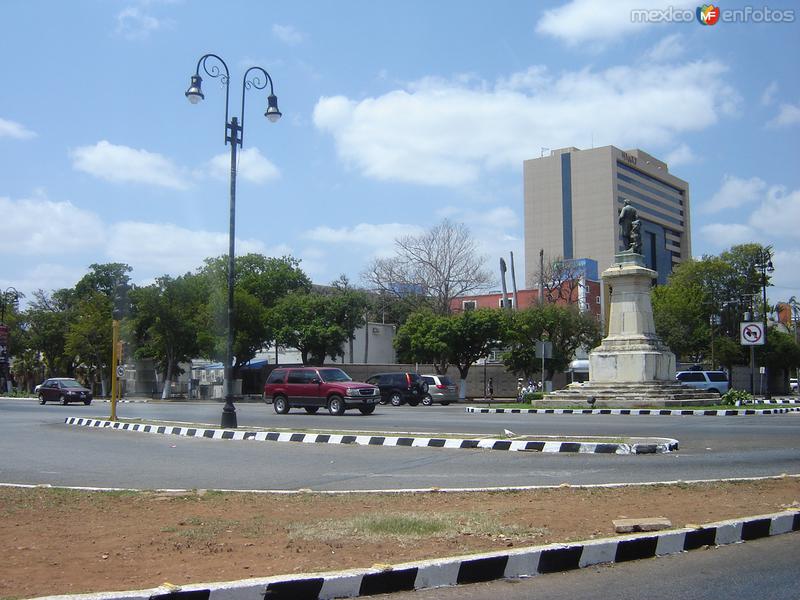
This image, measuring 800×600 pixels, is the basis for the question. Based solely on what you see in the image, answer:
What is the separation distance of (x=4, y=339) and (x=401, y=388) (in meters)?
32.0

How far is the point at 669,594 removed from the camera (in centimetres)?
544

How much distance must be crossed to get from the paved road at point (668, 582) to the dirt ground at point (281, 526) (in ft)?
1.80

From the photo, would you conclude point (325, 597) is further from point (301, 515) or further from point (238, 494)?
point (238, 494)

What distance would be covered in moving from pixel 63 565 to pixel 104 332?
5463 cm

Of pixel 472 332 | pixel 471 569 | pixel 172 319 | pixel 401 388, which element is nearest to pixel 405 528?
pixel 471 569

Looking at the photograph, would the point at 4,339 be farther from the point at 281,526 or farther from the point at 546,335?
the point at 281,526

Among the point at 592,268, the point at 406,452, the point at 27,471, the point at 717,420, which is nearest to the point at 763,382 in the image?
the point at 592,268

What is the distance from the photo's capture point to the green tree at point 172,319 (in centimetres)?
5191

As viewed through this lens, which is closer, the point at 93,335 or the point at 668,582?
the point at 668,582

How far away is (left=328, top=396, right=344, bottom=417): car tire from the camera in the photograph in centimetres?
2739

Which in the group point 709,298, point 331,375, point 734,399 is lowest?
point 734,399

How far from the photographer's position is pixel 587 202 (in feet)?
435

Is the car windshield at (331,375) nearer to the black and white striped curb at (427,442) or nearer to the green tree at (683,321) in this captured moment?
the black and white striped curb at (427,442)

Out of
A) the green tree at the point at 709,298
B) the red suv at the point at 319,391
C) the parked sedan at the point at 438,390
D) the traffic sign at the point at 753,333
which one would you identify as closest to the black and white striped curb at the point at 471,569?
the red suv at the point at 319,391
